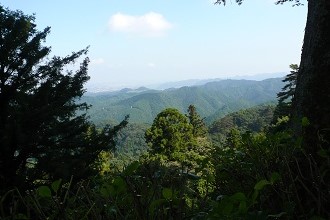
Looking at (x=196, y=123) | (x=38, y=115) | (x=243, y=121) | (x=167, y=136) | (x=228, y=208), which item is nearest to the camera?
(x=228, y=208)

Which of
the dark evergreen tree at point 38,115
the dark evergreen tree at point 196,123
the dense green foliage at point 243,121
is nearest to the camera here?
the dark evergreen tree at point 38,115

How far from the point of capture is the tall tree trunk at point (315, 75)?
8.30 feet

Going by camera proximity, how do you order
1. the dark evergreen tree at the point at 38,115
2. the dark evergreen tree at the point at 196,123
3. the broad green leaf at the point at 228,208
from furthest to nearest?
the dark evergreen tree at the point at 196,123
the dark evergreen tree at the point at 38,115
the broad green leaf at the point at 228,208

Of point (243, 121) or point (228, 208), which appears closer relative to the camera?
point (228, 208)

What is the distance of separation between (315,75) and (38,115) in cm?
1122

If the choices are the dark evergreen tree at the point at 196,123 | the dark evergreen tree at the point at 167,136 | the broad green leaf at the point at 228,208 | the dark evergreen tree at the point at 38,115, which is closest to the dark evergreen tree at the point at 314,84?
the broad green leaf at the point at 228,208

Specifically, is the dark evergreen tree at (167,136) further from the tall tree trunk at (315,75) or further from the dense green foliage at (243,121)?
the dense green foliage at (243,121)

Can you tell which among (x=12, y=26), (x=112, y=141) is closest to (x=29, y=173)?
(x=112, y=141)

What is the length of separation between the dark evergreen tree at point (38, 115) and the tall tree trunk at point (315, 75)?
1015 centimetres

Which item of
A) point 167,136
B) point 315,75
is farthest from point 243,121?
point 315,75

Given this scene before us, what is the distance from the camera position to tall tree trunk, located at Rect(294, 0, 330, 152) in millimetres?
2529

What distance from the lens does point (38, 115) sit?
12.3m

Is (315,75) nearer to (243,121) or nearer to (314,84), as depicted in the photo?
(314,84)

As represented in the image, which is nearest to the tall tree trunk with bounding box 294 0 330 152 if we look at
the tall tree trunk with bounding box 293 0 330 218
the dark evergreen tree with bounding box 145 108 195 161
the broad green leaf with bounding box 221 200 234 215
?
the tall tree trunk with bounding box 293 0 330 218
